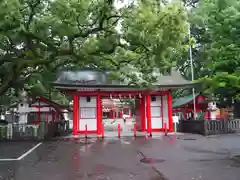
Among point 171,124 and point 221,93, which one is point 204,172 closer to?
point 171,124

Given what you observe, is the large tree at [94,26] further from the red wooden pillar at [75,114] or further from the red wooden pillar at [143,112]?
the red wooden pillar at [143,112]

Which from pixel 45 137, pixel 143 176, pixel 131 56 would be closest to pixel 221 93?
pixel 131 56

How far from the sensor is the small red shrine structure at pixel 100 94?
2341 centimetres

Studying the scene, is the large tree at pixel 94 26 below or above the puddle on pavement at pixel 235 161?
above

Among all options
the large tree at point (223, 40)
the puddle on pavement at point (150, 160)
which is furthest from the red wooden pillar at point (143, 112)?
the puddle on pavement at point (150, 160)

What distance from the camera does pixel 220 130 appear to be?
874 inches

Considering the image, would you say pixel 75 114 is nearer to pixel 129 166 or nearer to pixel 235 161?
pixel 129 166

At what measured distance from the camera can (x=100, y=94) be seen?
24375 millimetres

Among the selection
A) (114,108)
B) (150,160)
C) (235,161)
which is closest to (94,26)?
(150,160)

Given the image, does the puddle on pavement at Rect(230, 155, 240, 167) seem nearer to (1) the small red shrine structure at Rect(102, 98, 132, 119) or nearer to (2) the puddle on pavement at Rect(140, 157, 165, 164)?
(2) the puddle on pavement at Rect(140, 157, 165, 164)

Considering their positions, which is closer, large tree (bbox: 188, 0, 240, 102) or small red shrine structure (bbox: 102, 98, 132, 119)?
large tree (bbox: 188, 0, 240, 102)

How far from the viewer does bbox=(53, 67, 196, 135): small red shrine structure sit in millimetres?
23406

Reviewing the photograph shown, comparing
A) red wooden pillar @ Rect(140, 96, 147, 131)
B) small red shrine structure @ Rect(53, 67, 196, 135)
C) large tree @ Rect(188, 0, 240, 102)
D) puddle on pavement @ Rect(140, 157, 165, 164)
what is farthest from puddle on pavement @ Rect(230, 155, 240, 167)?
red wooden pillar @ Rect(140, 96, 147, 131)

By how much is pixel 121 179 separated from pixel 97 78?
16944 millimetres
